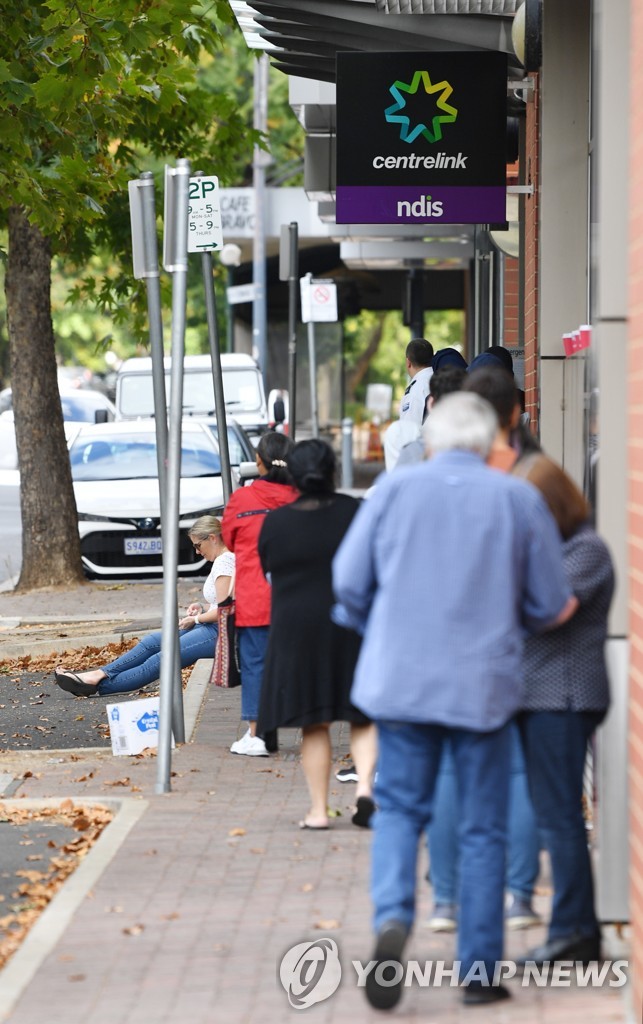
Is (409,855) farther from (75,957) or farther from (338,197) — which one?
(338,197)

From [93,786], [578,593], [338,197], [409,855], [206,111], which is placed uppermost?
[206,111]

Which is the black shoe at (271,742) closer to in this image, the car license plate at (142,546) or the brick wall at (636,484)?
the brick wall at (636,484)

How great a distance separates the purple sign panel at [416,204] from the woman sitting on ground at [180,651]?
2177 mm

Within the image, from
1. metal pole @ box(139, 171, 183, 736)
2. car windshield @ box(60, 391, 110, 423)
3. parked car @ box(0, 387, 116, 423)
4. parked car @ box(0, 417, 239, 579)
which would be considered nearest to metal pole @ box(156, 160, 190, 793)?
metal pole @ box(139, 171, 183, 736)

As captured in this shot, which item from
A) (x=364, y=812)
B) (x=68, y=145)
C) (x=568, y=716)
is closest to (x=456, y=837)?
(x=568, y=716)

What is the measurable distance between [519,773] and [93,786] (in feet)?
10.7

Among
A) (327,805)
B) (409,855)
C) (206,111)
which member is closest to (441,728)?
(409,855)

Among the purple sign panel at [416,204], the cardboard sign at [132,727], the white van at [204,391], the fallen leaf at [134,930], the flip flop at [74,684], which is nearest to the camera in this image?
the fallen leaf at [134,930]

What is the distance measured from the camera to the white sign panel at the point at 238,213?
32.3 meters

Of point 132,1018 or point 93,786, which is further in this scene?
point 93,786

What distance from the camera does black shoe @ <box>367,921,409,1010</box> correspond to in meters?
4.95

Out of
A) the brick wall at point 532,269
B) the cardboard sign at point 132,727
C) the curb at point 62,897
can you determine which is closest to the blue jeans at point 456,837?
the curb at point 62,897

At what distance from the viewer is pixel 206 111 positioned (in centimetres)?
1703

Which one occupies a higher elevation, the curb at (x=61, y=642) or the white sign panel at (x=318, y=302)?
the white sign panel at (x=318, y=302)
